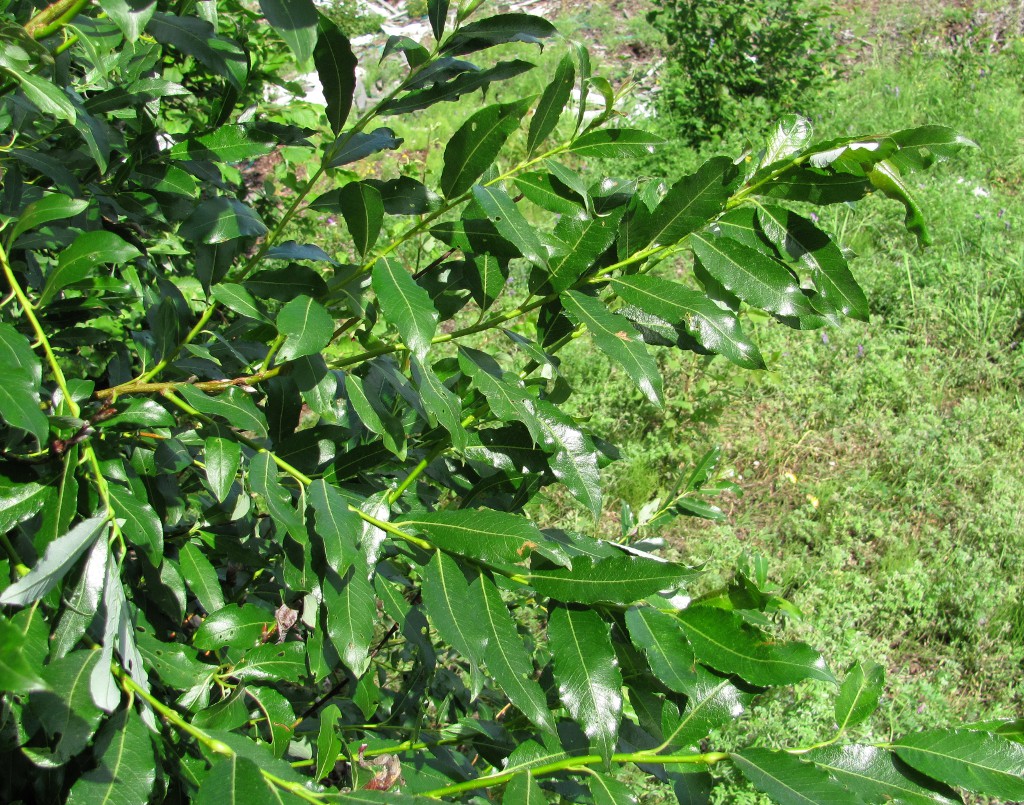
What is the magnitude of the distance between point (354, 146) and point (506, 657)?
622 millimetres

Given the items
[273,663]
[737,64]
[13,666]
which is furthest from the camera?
[737,64]

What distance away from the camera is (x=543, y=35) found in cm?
100

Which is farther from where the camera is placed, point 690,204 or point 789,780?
point 690,204

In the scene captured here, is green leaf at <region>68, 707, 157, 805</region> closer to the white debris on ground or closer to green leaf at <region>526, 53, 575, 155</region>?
green leaf at <region>526, 53, 575, 155</region>

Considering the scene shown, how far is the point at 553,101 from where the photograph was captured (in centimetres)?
104

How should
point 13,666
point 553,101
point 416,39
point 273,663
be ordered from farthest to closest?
point 416,39, point 273,663, point 553,101, point 13,666

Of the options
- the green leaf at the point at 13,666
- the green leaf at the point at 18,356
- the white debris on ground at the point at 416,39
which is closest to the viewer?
the green leaf at the point at 13,666

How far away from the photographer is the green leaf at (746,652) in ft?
2.84

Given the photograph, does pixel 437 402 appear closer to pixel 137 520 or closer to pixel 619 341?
pixel 619 341

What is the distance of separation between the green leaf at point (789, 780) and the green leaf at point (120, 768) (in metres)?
0.57

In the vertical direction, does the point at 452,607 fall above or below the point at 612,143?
below

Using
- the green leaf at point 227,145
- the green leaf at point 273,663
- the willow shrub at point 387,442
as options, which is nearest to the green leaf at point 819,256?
the willow shrub at point 387,442

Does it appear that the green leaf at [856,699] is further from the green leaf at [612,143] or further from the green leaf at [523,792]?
the green leaf at [612,143]

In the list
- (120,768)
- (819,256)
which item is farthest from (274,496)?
(819,256)
